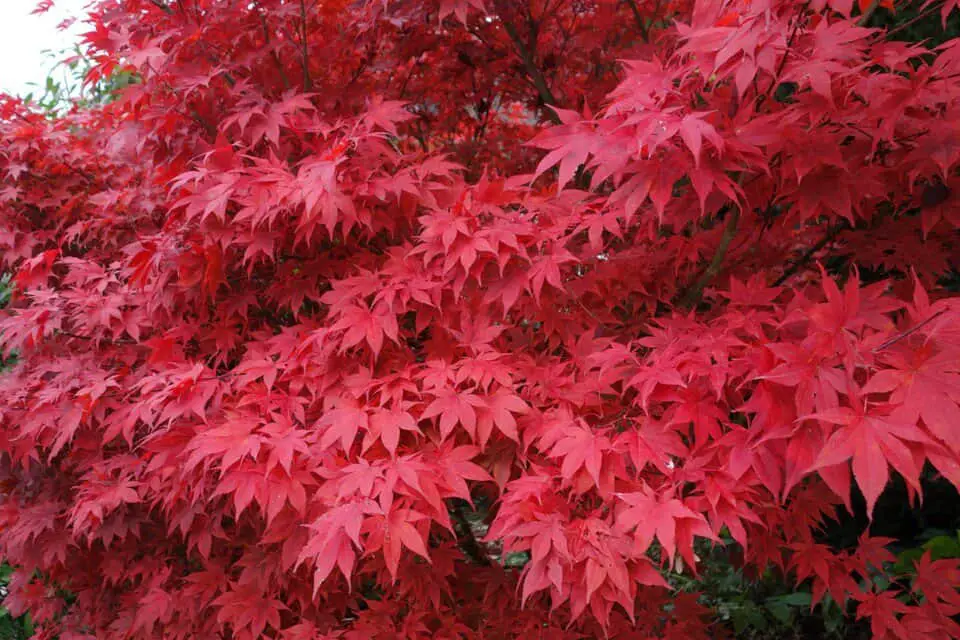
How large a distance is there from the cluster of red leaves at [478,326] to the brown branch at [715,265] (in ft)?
0.05

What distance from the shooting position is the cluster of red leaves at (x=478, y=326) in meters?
1.54

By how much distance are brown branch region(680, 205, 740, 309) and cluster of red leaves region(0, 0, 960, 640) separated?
0.05 ft

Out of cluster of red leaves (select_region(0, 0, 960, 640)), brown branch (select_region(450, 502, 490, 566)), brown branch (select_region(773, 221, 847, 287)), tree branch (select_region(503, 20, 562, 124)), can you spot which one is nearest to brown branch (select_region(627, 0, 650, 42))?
cluster of red leaves (select_region(0, 0, 960, 640))

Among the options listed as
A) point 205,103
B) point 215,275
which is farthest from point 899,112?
point 205,103

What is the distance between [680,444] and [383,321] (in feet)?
2.62

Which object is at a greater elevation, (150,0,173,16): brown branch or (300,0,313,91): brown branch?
(150,0,173,16): brown branch

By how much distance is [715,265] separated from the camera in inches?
85.7

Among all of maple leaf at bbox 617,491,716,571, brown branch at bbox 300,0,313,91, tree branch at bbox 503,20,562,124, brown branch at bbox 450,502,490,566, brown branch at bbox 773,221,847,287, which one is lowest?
brown branch at bbox 450,502,490,566

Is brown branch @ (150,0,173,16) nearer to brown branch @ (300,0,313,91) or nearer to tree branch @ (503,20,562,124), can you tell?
brown branch @ (300,0,313,91)

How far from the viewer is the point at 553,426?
178 centimetres

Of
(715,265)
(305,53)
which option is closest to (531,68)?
(305,53)

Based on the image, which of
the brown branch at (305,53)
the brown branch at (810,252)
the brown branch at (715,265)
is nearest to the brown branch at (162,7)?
the brown branch at (305,53)

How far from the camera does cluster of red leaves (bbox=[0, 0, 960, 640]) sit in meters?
1.54

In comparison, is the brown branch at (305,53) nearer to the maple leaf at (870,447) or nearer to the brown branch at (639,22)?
the brown branch at (639,22)
